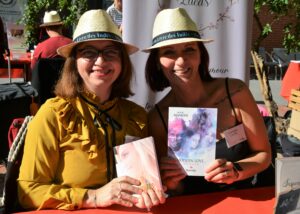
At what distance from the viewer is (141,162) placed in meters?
1.57

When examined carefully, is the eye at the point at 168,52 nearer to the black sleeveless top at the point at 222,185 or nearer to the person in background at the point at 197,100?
the person in background at the point at 197,100

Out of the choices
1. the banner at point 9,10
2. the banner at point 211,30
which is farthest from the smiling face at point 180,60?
the banner at point 9,10

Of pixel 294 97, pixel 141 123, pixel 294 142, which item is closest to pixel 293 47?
pixel 294 97

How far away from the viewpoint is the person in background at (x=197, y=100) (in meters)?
1.98

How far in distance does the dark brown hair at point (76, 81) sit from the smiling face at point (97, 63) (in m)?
0.03

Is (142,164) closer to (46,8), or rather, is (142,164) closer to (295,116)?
(295,116)

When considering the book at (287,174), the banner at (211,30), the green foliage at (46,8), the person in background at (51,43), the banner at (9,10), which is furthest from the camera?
the banner at (9,10)

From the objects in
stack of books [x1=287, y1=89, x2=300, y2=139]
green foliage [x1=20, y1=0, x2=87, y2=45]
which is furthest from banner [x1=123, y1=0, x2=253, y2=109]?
green foliage [x1=20, y1=0, x2=87, y2=45]

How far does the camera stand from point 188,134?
1650 millimetres

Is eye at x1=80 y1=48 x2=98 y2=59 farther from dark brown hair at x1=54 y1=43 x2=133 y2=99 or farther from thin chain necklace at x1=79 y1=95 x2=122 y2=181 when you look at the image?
thin chain necklace at x1=79 y1=95 x2=122 y2=181

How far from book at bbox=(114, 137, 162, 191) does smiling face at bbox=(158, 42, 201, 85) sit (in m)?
0.53

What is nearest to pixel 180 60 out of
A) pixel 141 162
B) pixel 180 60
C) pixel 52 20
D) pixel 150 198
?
pixel 180 60

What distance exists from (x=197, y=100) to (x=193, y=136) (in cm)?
53

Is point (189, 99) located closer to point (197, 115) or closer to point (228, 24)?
point (197, 115)
